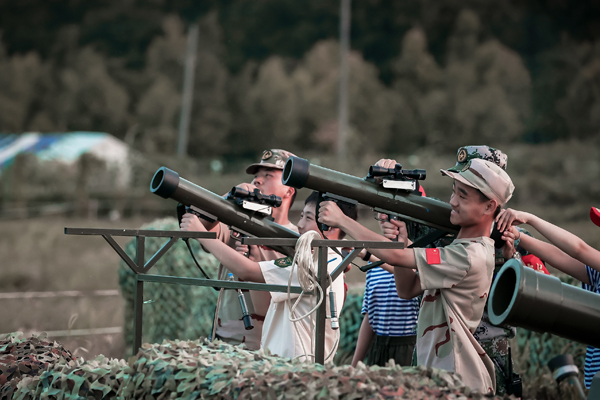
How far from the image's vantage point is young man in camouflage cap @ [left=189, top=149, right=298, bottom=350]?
3619mm

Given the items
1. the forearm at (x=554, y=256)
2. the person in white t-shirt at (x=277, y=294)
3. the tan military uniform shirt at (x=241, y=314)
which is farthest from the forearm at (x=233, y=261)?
the forearm at (x=554, y=256)

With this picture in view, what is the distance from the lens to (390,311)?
12.8 feet

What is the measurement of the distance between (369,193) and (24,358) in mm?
1698

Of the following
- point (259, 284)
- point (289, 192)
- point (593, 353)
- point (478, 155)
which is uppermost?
point (478, 155)

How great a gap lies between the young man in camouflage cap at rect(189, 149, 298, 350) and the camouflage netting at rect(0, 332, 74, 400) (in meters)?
0.86

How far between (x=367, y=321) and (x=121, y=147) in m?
26.7

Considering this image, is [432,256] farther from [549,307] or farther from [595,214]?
[549,307]

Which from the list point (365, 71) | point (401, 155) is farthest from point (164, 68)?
point (401, 155)

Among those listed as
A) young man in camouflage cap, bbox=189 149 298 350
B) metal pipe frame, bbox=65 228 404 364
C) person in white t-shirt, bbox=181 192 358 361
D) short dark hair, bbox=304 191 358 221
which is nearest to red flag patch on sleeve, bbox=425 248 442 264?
metal pipe frame, bbox=65 228 404 364

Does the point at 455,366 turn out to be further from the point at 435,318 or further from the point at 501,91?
the point at 501,91

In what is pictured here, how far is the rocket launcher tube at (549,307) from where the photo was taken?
1669 millimetres

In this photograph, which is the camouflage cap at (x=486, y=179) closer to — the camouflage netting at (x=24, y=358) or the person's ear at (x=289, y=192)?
the person's ear at (x=289, y=192)

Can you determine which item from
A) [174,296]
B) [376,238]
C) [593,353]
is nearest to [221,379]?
[376,238]

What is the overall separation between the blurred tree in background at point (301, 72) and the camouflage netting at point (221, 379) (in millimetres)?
29193
